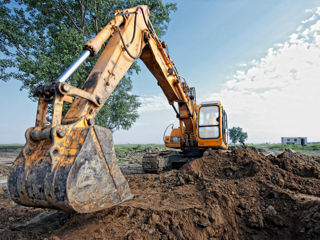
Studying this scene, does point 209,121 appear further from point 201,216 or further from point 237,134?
point 237,134

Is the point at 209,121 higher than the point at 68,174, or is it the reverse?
the point at 209,121

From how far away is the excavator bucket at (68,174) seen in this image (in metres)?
2.14

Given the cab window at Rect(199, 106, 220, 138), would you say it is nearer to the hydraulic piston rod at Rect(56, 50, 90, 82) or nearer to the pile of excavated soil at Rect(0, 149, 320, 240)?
the pile of excavated soil at Rect(0, 149, 320, 240)

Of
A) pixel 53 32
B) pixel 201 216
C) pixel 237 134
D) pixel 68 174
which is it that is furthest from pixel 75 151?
pixel 237 134

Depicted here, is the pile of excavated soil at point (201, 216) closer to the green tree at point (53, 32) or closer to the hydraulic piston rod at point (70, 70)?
the hydraulic piston rod at point (70, 70)

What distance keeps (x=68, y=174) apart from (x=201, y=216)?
196 cm

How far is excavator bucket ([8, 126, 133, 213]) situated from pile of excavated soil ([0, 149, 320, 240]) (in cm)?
51

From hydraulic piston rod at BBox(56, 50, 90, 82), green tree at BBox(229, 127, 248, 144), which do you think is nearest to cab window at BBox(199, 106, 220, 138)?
hydraulic piston rod at BBox(56, 50, 90, 82)

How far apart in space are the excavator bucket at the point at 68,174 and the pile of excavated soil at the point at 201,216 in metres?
0.51

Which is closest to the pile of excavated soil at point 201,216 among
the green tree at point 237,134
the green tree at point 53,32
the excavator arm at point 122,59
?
the excavator arm at point 122,59

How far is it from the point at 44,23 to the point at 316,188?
17.0 metres

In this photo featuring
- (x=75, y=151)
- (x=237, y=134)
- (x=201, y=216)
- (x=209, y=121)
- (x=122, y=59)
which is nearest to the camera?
(x=75, y=151)

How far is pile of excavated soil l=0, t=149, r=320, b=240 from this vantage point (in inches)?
108

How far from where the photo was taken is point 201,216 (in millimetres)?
3000
